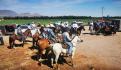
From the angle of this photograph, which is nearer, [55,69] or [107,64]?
[55,69]

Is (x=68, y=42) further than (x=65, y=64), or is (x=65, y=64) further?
(x=65, y=64)

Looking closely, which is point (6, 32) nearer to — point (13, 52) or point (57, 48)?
point (13, 52)

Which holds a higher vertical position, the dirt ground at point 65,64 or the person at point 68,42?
the person at point 68,42

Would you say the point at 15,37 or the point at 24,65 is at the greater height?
the point at 15,37

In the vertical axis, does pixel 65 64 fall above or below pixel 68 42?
below

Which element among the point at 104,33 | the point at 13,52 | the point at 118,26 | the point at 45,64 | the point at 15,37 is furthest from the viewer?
the point at 118,26

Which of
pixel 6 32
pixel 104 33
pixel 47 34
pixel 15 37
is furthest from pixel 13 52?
pixel 104 33

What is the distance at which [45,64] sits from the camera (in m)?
12.6

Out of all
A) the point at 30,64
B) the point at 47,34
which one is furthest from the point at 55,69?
the point at 47,34

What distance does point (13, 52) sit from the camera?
16141 millimetres

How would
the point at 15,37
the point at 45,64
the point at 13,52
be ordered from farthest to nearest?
the point at 15,37
the point at 13,52
the point at 45,64

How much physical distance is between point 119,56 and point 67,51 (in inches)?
190

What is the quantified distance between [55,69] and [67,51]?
129 cm

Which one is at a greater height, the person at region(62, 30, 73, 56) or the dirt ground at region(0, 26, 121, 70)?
the person at region(62, 30, 73, 56)
